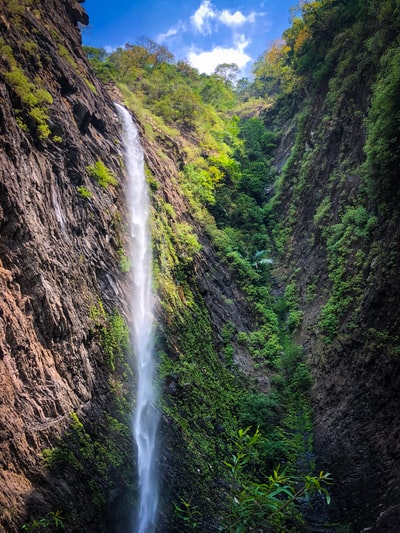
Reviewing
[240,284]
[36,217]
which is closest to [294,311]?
[240,284]

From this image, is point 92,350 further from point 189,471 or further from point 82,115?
point 82,115

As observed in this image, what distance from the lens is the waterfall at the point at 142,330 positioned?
1008cm

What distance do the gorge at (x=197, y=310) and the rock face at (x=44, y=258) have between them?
6cm

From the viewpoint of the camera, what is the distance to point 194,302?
16672 millimetres

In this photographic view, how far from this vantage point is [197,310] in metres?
16.5

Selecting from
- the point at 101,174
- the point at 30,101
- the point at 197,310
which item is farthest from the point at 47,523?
the point at 101,174

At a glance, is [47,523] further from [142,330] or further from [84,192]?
[84,192]

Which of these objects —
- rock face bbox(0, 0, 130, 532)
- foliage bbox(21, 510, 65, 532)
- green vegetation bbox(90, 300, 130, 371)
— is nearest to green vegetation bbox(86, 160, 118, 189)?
rock face bbox(0, 0, 130, 532)

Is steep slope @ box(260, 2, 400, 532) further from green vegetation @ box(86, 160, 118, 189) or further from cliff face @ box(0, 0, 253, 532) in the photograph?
green vegetation @ box(86, 160, 118, 189)

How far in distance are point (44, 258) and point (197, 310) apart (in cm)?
801

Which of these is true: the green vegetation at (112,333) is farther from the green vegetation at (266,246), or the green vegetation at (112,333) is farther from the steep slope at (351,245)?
the steep slope at (351,245)

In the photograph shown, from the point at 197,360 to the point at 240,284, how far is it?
6.92 metres

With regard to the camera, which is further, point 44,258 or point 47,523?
point 44,258

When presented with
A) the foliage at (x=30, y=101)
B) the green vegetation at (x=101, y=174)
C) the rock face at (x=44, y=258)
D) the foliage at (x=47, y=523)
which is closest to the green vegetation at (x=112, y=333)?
the rock face at (x=44, y=258)
